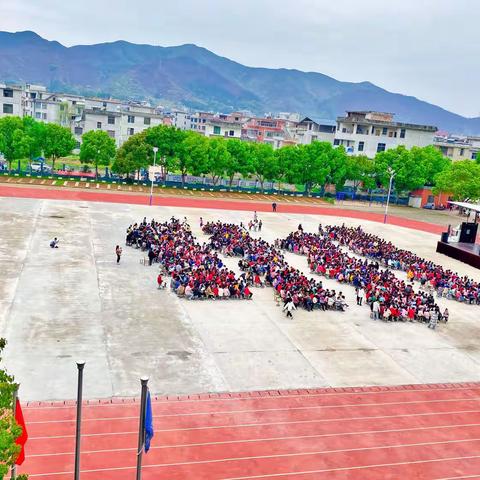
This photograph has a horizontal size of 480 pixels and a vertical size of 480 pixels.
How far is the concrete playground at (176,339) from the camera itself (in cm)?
1816

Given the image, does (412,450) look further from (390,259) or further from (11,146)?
(11,146)

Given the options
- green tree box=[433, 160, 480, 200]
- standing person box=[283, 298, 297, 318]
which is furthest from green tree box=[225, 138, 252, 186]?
standing person box=[283, 298, 297, 318]

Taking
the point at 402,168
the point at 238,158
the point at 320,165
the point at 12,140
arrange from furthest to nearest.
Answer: the point at 320,165 < the point at 238,158 < the point at 402,168 < the point at 12,140

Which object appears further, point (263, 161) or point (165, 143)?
point (263, 161)

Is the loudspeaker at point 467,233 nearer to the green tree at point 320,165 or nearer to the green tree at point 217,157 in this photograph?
the green tree at point 320,165

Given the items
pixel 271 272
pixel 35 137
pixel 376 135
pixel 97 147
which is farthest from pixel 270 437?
pixel 376 135

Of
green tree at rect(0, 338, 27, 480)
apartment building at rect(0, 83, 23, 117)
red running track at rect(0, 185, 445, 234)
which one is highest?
apartment building at rect(0, 83, 23, 117)

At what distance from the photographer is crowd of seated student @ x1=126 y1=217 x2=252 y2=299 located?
26.6 m

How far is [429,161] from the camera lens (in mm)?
74250

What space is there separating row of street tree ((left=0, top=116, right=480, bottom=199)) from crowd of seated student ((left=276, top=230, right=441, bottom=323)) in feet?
106

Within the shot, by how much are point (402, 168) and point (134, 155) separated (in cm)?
3524

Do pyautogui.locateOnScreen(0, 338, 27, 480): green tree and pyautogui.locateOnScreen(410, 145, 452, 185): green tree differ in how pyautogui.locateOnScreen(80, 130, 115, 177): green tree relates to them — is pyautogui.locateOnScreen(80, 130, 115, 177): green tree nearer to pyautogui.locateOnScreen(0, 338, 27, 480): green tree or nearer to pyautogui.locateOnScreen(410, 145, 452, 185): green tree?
pyautogui.locateOnScreen(410, 145, 452, 185): green tree

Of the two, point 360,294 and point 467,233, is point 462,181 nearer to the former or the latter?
point 467,233

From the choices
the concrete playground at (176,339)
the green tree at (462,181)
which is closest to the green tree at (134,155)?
the concrete playground at (176,339)
